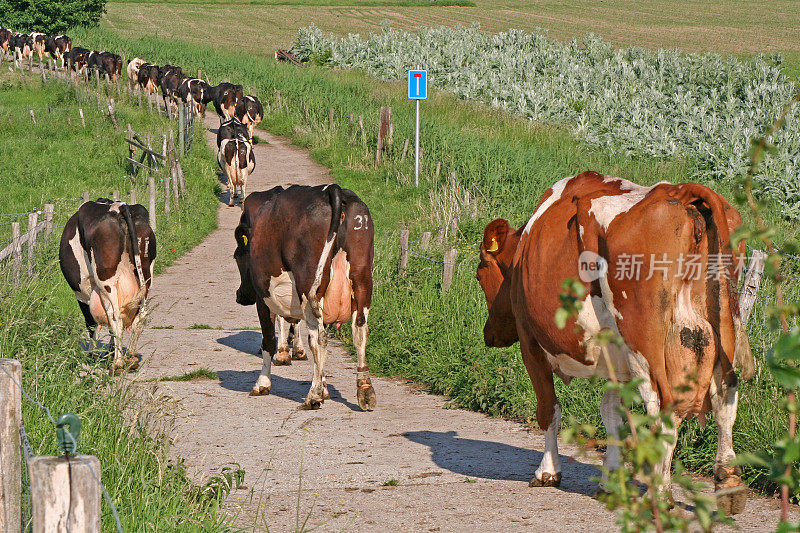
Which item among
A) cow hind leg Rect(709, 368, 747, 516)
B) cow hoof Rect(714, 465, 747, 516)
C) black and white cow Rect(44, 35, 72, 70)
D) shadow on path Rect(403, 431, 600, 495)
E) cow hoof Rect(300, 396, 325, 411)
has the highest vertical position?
black and white cow Rect(44, 35, 72, 70)

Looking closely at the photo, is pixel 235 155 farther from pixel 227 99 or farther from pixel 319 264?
pixel 319 264

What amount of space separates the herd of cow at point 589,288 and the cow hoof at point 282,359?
153 cm

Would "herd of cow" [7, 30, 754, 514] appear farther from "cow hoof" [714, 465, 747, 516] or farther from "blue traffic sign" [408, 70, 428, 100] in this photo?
"blue traffic sign" [408, 70, 428, 100]

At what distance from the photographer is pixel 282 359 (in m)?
11.2

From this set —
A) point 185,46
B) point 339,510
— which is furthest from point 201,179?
point 185,46

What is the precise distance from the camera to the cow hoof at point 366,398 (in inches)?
354

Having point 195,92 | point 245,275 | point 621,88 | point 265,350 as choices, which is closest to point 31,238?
point 245,275

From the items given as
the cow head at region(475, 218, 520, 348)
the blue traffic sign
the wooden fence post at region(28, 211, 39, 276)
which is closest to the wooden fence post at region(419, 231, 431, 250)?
the wooden fence post at region(28, 211, 39, 276)

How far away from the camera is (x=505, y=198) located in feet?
60.4

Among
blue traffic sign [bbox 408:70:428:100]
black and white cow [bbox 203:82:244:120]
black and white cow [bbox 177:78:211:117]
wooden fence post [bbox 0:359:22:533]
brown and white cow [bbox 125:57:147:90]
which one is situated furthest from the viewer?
brown and white cow [bbox 125:57:147:90]

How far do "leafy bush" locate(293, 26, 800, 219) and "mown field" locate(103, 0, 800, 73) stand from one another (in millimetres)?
16659

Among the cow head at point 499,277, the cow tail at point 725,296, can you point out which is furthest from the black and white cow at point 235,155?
the cow tail at point 725,296

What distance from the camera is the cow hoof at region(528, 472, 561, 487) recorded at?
661cm

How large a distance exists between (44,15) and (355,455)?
55.2m
